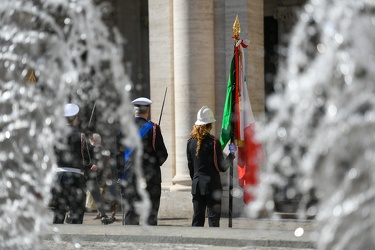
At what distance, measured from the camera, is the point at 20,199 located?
18.7ft

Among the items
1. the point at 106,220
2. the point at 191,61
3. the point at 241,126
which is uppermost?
the point at 191,61

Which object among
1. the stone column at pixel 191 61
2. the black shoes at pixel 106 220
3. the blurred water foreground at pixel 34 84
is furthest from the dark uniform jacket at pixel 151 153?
the blurred water foreground at pixel 34 84

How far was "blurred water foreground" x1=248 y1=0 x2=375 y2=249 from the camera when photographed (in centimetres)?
395

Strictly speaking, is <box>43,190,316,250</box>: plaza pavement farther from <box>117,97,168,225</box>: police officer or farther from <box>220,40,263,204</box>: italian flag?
<box>220,40,263,204</box>: italian flag

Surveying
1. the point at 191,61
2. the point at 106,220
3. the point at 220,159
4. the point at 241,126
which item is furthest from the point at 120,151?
the point at 191,61

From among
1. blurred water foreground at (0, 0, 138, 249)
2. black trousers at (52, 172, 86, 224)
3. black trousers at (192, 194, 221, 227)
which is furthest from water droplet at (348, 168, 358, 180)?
black trousers at (52, 172, 86, 224)

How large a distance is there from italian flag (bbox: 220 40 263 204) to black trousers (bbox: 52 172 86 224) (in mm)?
1611

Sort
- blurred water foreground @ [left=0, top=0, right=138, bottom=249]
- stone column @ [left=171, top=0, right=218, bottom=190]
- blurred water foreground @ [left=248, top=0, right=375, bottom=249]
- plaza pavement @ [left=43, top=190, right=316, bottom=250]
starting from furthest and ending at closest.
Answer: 1. stone column @ [left=171, top=0, right=218, bottom=190]
2. plaza pavement @ [left=43, top=190, right=316, bottom=250]
3. blurred water foreground @ [left=0, top=0, right=138, bottom=249]
4. blurred water foreground @ [left=248, top=0, right=375, bottom=249]

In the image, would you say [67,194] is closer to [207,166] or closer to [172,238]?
[207,166]

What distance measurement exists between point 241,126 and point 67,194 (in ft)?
6.61

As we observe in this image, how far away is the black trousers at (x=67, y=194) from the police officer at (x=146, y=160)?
452 millimetres

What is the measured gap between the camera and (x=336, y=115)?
3.98m

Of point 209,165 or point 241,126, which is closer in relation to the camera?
point 209,165

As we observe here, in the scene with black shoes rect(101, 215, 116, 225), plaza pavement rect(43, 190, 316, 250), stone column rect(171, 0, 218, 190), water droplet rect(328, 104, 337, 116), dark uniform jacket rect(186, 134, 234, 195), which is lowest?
black shoes rect(101, 215, 116, 225)
